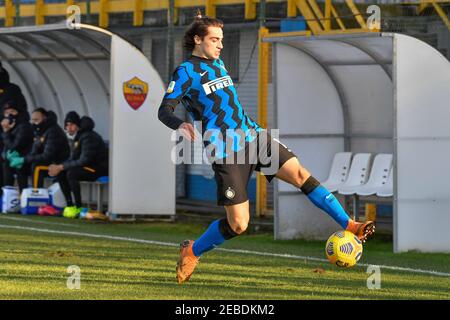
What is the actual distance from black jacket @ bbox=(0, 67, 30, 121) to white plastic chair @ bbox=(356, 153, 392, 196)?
335 inches

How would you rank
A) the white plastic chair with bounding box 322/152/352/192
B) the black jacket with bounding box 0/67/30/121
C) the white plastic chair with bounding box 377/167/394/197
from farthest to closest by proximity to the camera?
1. the black jacket with bounding box 0/67/30/121
2. the white plastic chair with bounding box 322/152/352/192
3. the white plastic chair with bounding box 377/167/394/197

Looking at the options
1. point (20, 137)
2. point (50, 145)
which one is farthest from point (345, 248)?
point (20, 137)

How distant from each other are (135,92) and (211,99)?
9652 mm

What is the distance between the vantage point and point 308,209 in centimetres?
1773

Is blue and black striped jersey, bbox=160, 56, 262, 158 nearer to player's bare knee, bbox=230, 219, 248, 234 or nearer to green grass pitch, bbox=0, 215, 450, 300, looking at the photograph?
player's bare knee, bbox=230, 219, 248, 234

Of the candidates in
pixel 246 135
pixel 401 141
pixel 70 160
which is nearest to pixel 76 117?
pixel 70 160

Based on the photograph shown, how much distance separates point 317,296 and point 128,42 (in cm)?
1045

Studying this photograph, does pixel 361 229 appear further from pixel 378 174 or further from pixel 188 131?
pixel 378 174

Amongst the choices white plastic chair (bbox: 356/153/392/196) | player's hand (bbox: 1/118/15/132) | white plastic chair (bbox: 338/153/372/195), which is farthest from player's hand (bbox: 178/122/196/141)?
player's hand (bbox: 1/118/15/132)

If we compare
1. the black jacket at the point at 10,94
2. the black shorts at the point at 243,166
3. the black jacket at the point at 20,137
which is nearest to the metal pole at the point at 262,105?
the black jacket at the point at 20,137

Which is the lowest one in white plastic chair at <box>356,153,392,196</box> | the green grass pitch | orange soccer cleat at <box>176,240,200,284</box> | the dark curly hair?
the green grass pitch

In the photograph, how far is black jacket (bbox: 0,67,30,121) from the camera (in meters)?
24.0

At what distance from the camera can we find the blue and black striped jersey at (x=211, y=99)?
10.8 m

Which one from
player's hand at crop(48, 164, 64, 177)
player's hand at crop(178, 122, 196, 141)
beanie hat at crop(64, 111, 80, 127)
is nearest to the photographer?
player's hand at crop(178, 122, 196, 141)
